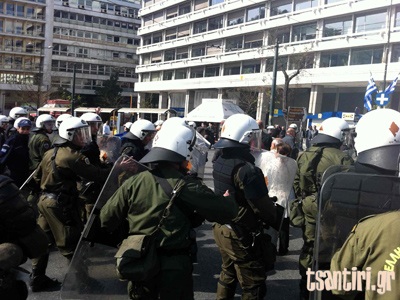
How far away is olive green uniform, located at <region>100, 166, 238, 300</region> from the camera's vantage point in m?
2.42

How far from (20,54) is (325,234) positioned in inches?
2520

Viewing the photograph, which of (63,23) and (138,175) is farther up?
(63,23)

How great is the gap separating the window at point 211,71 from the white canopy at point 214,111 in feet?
62.5

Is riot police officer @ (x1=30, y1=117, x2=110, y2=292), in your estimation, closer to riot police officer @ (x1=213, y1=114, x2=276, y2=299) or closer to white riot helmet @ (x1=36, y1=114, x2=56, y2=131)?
riot police officer @ (x1=213, y1=114, x2=276, y2=299)

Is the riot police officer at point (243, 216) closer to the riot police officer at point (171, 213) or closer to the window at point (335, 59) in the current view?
the riot police officer at point (171, 213)

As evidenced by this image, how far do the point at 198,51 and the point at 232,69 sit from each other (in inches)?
277

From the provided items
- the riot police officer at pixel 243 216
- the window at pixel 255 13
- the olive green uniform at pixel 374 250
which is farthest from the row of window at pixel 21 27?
the olive green uniform at pixel 374 250

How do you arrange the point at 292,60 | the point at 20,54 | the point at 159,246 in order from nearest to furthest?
the point at 159,246
the point at 292,60
the point at 20,54

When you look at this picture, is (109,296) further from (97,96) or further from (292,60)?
(97,96)

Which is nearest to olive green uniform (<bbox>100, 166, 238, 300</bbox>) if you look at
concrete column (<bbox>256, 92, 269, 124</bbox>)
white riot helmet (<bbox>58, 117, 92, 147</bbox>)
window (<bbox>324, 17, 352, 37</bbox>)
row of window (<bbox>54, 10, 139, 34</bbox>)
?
white riot helmet (<bbox>58, 117, 92, 147</bbox>)

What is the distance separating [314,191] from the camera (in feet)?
13.4

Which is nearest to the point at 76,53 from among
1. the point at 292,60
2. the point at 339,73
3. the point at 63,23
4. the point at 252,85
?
the point at 63,23

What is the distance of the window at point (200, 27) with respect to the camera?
45250mm

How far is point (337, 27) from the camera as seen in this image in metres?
31.3
